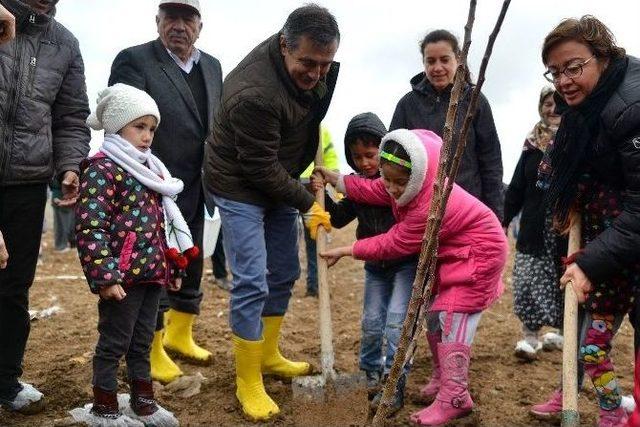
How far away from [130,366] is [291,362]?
48.3 inches

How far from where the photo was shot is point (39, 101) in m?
3.40

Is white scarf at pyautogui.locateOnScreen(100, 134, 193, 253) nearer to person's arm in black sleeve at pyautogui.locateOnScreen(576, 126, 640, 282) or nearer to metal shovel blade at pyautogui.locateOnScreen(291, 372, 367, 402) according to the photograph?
metal shovel blade at pyautogui.locateOnScreen(291, 372, 367, 402)

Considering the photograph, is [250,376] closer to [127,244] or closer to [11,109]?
[127,244]

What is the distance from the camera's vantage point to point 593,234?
3.38 m

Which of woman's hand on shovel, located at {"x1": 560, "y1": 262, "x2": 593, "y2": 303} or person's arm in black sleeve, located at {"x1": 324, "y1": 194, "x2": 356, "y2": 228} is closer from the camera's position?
woman's hand on shovel, located at {"x1": 560, "y1": 262, "x2": 593, "y2": 303}

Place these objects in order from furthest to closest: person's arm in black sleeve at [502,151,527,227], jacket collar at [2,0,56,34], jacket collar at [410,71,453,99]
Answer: person's arm in black sleeve at [502,151,527,227] → jacket collar at [410,71,453,99] → jacket collar at [2,0,56,34]

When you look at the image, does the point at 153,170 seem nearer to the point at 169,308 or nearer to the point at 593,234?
the point at 169,308

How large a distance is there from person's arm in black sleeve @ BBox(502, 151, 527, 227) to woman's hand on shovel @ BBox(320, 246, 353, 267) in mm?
1453

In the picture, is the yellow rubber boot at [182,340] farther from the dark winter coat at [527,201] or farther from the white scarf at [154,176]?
the dark winter coat at [527,201]

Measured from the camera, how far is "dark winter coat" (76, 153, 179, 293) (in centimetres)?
312

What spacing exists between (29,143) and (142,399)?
1347 mm

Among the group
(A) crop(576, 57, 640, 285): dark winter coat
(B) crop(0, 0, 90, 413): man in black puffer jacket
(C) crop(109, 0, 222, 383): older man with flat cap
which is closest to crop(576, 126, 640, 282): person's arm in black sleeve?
(A) crop(576, 57, 640, 285): dark winter coat

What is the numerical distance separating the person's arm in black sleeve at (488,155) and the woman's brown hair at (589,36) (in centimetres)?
108

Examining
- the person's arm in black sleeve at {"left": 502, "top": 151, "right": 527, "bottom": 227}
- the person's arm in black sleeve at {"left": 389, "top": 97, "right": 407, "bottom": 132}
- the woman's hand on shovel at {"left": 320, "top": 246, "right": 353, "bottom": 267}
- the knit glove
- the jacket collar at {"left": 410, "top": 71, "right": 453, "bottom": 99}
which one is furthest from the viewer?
the person's arm in black sleeve at {"left": 502, "top": 151, "right": 527, "bottom": 227}
